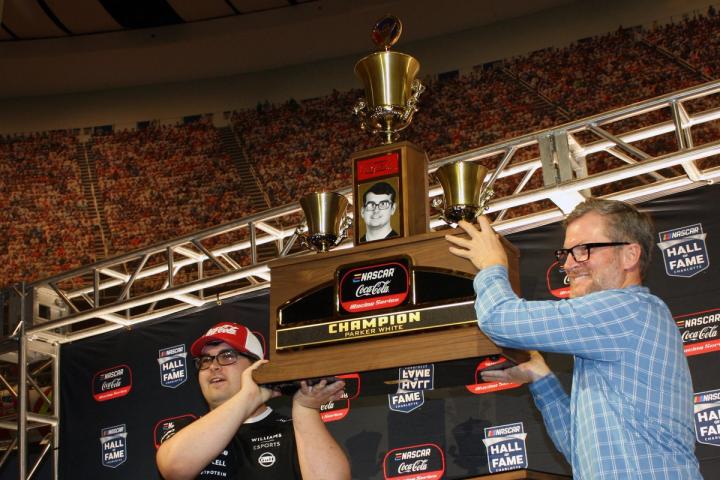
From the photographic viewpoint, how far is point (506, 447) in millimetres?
5027

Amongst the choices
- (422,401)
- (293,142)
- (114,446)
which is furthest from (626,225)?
(293,142)

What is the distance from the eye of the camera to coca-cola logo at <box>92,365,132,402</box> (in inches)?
265

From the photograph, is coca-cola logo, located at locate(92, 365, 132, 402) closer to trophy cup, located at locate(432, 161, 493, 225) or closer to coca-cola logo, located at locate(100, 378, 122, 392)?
coca-cola logo, located at locate(100, 378, 122, 392)

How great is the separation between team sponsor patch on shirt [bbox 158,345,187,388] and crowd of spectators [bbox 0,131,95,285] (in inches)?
312

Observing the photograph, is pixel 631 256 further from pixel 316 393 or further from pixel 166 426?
pixel 166 426

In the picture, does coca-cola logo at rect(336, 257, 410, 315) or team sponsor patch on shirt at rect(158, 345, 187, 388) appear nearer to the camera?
coca-cola logo at rect(336, 257, 410, 315)

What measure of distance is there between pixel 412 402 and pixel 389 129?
9.22 ft

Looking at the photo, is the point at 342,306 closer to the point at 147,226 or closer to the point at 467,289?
the point at 467,289

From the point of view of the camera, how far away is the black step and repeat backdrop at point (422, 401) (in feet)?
15.6

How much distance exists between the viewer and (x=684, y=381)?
209 cm

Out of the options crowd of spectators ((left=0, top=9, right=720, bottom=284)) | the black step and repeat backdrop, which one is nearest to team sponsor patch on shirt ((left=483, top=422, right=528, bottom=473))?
the black step and repeat backdrop

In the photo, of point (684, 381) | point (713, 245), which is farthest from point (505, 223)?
point (684, 381)

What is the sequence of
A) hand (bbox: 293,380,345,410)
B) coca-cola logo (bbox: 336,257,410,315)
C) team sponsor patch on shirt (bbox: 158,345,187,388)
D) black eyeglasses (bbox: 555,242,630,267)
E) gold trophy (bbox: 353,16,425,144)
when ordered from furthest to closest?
team sponsor patch on shirt (bbox: 158,345,187,388), gold trophy (bbox: 353,16,425,144), hand (bbox: 293,380,345,410), coca-cola logo (bbox: 336,257,410,315), black eyeglasses (bbox: 555,242,630,267)

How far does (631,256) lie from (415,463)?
3.36 metres
